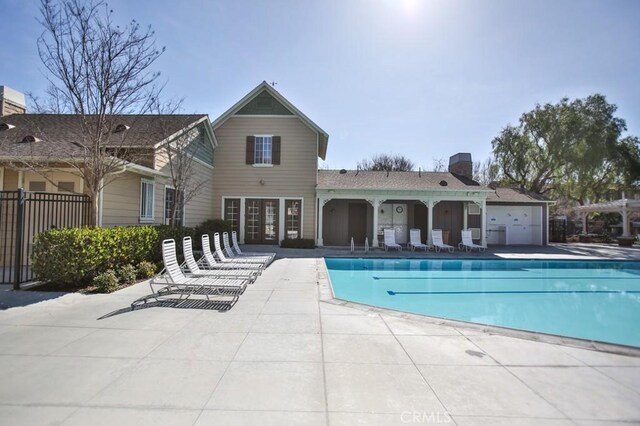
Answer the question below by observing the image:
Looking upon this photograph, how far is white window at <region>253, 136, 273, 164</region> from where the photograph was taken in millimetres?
16734

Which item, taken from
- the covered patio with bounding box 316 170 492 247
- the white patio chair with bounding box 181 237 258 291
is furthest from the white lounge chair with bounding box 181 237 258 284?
the covered patio with bounding box 316 170 492 247

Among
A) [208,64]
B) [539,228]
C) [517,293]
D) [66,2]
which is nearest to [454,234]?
[539,228]

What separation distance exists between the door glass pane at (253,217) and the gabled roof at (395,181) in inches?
135

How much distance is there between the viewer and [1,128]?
36.9 ft

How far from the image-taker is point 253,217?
55.0 ft

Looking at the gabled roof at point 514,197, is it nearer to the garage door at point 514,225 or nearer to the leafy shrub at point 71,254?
the garage door at point 514,225

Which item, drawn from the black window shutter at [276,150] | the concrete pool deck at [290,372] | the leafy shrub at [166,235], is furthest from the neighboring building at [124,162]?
the concrete pool deck at [290,372]

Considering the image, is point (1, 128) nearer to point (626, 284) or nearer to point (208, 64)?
point (208, 64)

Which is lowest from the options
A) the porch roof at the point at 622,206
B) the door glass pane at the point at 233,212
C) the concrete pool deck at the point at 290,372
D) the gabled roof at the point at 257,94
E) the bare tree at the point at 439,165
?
the concrete pool deck at the point at 290,372

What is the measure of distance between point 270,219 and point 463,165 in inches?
496

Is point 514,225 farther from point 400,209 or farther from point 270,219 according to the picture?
point 270,219

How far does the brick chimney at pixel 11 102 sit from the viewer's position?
12.8 metres

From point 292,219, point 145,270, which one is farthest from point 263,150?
point 145,270

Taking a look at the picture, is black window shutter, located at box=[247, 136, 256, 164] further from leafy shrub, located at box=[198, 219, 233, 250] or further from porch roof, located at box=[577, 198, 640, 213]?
porch roof, located at box=[577, 198, 640, 213]
